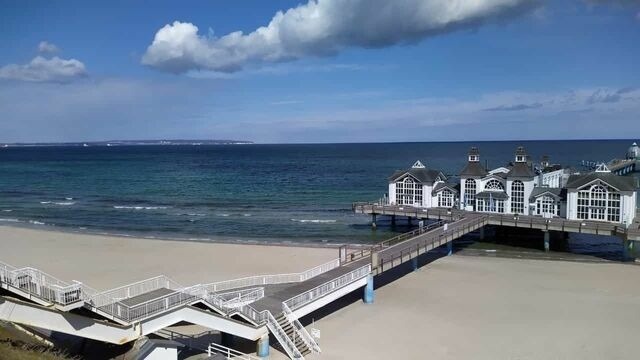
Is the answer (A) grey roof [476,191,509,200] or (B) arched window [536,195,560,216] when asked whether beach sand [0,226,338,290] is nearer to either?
(A) grey roof [476,191,509,200]

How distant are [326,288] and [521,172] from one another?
83.1 ft

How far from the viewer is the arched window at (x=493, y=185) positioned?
4256cm

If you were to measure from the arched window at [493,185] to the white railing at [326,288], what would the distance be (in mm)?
22171

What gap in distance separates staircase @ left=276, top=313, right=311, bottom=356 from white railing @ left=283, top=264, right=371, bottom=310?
0.80 meters

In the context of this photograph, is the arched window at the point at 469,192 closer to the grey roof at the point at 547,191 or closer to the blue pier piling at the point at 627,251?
the grey roof at the point at 547,191

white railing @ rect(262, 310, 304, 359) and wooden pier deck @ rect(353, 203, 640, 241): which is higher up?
wooden pier deck @ rect(353, 203, 640, 241)

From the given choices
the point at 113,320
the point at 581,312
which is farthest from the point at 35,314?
the point at 581,312

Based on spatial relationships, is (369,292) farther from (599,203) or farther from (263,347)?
(599,203)

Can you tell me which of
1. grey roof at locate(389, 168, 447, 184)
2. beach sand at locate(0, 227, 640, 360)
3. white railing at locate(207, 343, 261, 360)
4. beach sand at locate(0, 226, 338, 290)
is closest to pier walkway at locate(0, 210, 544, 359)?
white railing at locate(207, 343, 261, 360)

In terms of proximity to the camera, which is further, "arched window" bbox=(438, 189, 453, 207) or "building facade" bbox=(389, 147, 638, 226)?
"arched window" bbox=(438, 189, 453, 207)

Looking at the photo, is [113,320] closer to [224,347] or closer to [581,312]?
[224,347]

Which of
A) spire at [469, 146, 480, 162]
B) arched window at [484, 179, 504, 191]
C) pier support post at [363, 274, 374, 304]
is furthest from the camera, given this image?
spire at [469, 146, 480, 162]

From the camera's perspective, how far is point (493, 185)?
4288cm

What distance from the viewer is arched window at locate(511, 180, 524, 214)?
41312 millimetres
